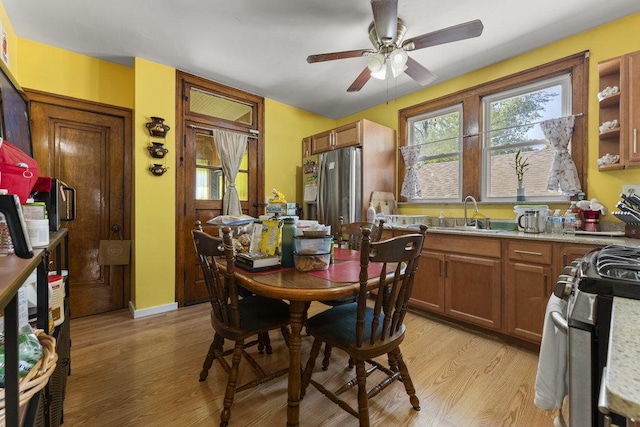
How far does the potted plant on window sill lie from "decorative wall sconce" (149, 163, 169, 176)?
11.8 feet

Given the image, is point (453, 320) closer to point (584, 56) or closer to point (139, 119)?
point (584, 56)

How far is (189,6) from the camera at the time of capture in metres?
2.09

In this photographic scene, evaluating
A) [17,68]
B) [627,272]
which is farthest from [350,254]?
[17,68]

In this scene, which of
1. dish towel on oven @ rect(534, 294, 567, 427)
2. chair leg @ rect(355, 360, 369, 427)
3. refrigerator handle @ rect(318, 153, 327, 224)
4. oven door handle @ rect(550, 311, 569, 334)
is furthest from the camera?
refrigerator handle @ rect(318, 153, 327, 224)

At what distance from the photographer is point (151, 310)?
285 centimetres

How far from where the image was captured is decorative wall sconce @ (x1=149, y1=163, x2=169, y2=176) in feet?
9.36

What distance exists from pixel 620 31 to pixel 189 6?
3.36 metres

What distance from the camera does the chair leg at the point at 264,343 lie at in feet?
6.66

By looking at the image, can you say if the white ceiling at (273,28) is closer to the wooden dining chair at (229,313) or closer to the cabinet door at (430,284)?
the wooden dining chair at (229,313)

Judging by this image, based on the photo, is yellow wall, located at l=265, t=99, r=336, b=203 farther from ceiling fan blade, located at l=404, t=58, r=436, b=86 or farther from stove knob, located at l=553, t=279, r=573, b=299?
stove knob, located at l=553, t=279, r=573, b=299

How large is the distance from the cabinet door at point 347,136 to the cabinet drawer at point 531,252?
79.1 inches

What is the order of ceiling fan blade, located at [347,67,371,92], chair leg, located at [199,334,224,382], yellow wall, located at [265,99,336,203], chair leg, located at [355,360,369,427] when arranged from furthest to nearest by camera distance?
yellow wall, located at [265,99,336,203]
ceiling fan blade, located at [347,67,371,92]
chair leg, located at [199,334,224,382]
chair leg, located at [355,360,369,427]

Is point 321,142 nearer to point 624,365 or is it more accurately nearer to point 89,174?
point 89,174

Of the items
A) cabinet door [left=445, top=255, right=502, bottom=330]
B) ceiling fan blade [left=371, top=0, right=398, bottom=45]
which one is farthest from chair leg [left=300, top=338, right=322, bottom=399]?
ceiling fan blade [left=371, top=0, right=398, bottom=45]
